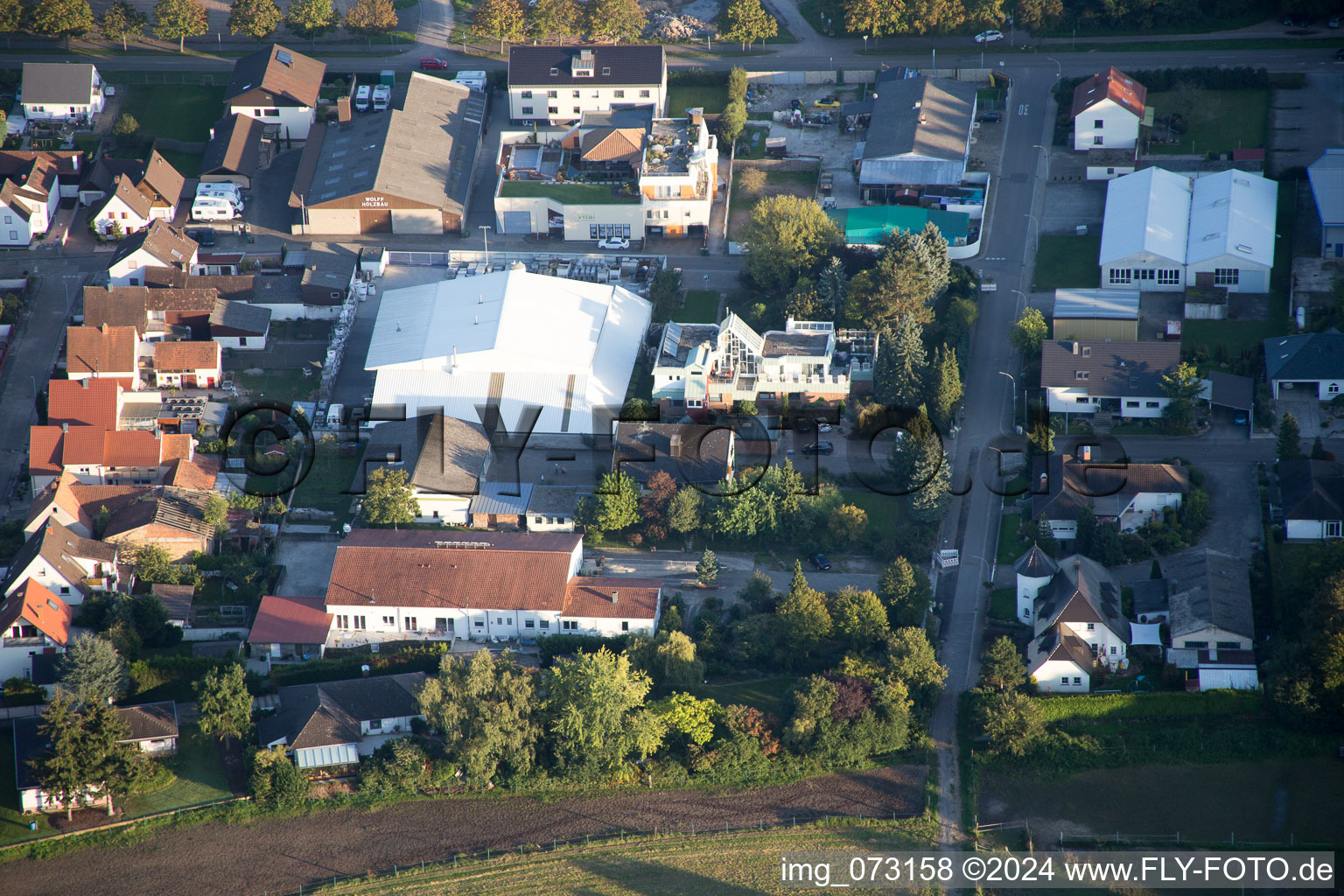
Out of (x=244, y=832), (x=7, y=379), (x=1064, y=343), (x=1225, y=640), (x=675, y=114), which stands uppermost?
(x=675, y=114)

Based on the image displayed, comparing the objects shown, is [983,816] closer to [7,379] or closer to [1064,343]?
[1064,343]

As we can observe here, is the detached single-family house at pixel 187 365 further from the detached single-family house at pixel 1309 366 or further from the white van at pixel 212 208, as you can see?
the detached single-family house at pixel 1309 366

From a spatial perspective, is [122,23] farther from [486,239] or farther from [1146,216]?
[1146,216]

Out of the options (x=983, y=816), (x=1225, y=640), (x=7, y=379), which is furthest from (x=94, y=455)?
(x=1225, y=640)

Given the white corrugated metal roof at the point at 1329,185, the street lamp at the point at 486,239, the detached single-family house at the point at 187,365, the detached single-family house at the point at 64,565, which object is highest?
the white corrugated metal roof at the point at 1329,185

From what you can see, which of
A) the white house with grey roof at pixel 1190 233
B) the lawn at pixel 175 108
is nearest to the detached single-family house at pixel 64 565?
the lawn at pixel 175 108

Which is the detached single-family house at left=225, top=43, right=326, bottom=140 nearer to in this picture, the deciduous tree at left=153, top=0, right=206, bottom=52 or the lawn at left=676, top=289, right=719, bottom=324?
the deciduous tree at left=153, top=0, right=206, bottom=52
